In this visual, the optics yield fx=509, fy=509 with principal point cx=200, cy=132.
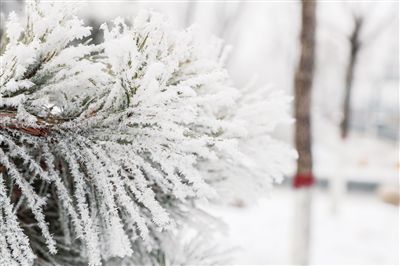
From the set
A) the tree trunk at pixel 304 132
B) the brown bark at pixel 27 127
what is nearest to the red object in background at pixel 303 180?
the tree trunk at pixel 304 132

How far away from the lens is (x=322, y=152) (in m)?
20.7

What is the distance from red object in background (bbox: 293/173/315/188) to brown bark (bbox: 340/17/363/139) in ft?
19.5

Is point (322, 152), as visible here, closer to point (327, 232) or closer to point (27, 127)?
point (327, 232)

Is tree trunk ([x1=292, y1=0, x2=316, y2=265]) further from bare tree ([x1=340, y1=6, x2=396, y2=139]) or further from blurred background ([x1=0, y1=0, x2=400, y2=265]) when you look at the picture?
bare tree ([x1=340, y1=6, x2=396, y2=139])

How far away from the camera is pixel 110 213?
1291 mm

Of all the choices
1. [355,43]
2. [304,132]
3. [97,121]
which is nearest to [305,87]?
[304,132]

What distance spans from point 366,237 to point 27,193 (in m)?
8.46

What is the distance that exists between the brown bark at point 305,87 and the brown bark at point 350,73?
598 cm

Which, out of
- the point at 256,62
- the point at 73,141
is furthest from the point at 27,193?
the point at 256,62

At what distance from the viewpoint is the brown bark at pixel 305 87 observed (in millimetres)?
4789

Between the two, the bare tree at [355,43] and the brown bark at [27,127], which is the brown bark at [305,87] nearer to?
the brown bark at [27,127]

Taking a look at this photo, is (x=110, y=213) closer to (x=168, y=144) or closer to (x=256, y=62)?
(x=168, y=144)

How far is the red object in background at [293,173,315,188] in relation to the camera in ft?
16.0

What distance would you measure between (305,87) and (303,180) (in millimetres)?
897
